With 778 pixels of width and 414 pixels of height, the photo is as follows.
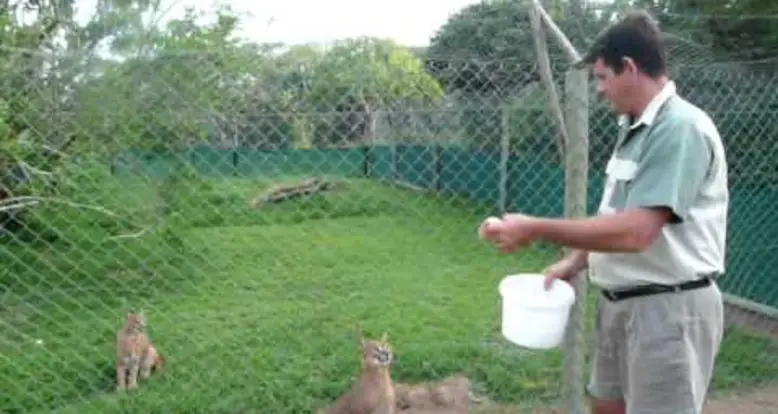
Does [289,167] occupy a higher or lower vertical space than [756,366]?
higher

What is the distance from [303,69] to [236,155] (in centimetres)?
81

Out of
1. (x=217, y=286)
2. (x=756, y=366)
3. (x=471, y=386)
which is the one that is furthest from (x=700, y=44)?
(x=217, y=286)

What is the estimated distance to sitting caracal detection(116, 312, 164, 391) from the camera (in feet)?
17.1

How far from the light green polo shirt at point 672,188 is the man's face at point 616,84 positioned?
0.21 feet

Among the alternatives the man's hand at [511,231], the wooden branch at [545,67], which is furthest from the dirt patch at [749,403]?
the man's hand at [511,231]

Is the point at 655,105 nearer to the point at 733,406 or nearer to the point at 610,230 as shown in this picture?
the point at 610,230

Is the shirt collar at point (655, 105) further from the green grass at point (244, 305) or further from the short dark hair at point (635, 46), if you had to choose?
the green grass at point (244, 305)

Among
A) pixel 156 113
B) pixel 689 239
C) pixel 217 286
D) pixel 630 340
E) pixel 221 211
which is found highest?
pixel 156 113

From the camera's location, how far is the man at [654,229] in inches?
90.4

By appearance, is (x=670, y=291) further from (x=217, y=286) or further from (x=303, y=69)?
(x=217, y=286)

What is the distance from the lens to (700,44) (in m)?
6.54

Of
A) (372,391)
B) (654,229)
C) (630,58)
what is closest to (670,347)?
(654,229)

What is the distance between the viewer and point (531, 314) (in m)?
2.82

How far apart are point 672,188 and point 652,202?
0.19 feet
